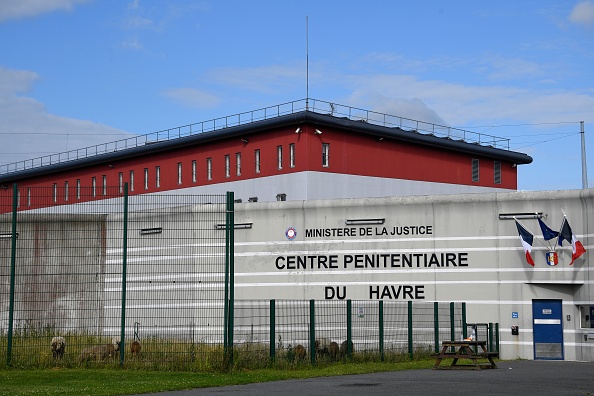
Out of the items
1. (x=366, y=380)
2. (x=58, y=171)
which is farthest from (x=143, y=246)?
(x=58, y=171)

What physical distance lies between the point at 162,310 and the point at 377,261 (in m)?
9.34

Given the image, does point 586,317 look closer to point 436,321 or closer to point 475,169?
point 436,321

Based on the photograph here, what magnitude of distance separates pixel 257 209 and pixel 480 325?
919 centimetres

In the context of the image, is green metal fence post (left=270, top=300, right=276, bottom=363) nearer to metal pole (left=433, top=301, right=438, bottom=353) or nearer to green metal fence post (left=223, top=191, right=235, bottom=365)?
green metal fence post (left=223, top=191, right=235, bottom=365)

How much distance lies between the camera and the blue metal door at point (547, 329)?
3028 cm

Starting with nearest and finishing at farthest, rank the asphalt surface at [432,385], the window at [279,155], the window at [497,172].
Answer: the asphalt surface at [432,385] → the window at [279,155] → the window at [497,172]

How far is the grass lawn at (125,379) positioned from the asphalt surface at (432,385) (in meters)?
0.67

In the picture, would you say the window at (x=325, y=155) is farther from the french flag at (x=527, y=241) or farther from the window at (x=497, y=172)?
the french flag at (x=527, y=241)

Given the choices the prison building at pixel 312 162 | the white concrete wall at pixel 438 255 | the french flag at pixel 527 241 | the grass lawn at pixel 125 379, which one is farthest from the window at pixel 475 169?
the grass lawn at pixel 125 379

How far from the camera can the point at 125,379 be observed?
19078 millimetres

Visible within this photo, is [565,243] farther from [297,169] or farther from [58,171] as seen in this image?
[58,171]

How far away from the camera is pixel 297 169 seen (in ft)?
159

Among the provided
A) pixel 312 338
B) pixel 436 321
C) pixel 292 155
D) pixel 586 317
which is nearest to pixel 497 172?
pixel 292 155

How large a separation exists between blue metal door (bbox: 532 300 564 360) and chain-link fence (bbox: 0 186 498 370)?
152 cm
